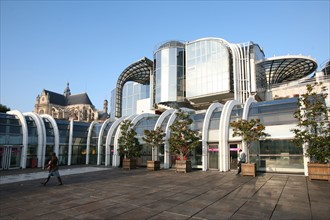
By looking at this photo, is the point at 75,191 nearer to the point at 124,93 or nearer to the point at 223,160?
the point at 223,160

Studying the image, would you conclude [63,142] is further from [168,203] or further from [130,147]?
[168,203]

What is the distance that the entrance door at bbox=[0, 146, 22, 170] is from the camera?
26719 mm

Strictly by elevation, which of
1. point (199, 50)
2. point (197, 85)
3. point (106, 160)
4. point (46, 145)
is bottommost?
point (106, 160)

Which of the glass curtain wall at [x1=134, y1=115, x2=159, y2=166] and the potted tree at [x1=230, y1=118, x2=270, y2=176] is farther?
the glass curtain wall at [x1=134, y1=115, x2=159, y2=166]

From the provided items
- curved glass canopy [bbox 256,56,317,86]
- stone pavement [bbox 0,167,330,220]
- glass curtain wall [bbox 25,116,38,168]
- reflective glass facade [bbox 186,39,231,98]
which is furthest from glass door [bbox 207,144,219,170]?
curved glass canopy [bbox 256,56,317,86]

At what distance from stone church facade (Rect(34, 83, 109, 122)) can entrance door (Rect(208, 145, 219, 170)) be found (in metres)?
96.5

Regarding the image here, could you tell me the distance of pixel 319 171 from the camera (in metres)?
15.0

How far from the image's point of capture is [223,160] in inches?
864

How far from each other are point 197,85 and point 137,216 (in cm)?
3869

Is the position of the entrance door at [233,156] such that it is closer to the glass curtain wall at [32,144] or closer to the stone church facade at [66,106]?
the glass curtain wall at [32,144]

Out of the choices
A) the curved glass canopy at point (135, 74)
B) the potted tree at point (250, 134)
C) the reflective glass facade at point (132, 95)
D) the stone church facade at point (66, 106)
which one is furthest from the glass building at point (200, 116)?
the stone church facade at point (66, 106)

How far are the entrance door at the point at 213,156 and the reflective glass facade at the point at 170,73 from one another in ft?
78.8

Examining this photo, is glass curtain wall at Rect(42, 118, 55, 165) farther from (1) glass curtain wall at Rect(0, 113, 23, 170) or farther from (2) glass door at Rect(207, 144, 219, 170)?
(2) glass door at Rect(207, 144, 219, 170)

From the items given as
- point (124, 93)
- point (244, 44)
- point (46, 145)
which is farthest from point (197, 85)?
point (124, 93)
